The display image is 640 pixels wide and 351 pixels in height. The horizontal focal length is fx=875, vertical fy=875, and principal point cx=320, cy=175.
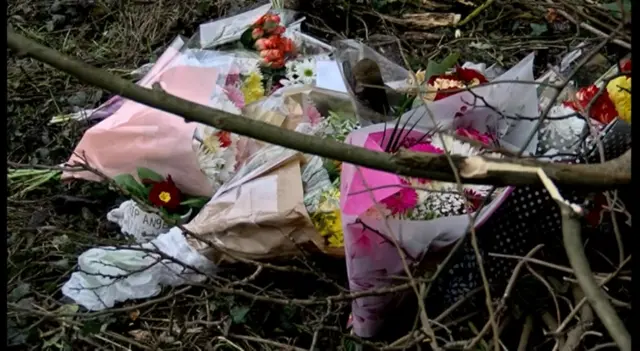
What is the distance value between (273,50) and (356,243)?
3.31 feet

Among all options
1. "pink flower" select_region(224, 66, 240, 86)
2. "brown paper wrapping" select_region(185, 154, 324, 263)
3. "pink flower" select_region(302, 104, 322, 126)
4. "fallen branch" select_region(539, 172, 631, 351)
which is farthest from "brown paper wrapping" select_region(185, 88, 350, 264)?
"fallen branch" select_region(539, 172, 631, 351)

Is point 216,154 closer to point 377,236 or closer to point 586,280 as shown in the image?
point 377,236

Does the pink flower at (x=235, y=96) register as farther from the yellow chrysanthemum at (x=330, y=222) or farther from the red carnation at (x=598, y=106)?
the red carnation at (x=598, y=106)

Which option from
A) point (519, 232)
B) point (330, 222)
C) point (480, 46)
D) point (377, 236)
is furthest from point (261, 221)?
point (480, 46)

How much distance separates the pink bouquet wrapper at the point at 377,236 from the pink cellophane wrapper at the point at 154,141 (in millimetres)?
560

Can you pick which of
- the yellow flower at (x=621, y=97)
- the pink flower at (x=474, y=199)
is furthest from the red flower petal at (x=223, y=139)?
the yellow flower at (x=621, y=97)

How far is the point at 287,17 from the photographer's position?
2809 millimetres

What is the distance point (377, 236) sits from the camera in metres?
1.67

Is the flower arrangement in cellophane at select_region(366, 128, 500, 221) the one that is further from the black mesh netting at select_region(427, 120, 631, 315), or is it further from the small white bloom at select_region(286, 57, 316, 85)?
the small white bloom at select_region(286, 57, 316, 85)

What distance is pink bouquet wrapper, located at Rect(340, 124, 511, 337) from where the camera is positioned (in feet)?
5.45

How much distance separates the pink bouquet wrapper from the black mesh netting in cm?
3

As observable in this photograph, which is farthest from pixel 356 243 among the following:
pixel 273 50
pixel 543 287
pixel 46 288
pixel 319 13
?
pixel 319 13

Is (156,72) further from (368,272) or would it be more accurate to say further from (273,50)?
(368,272)

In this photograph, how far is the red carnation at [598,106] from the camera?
5.72 feet
